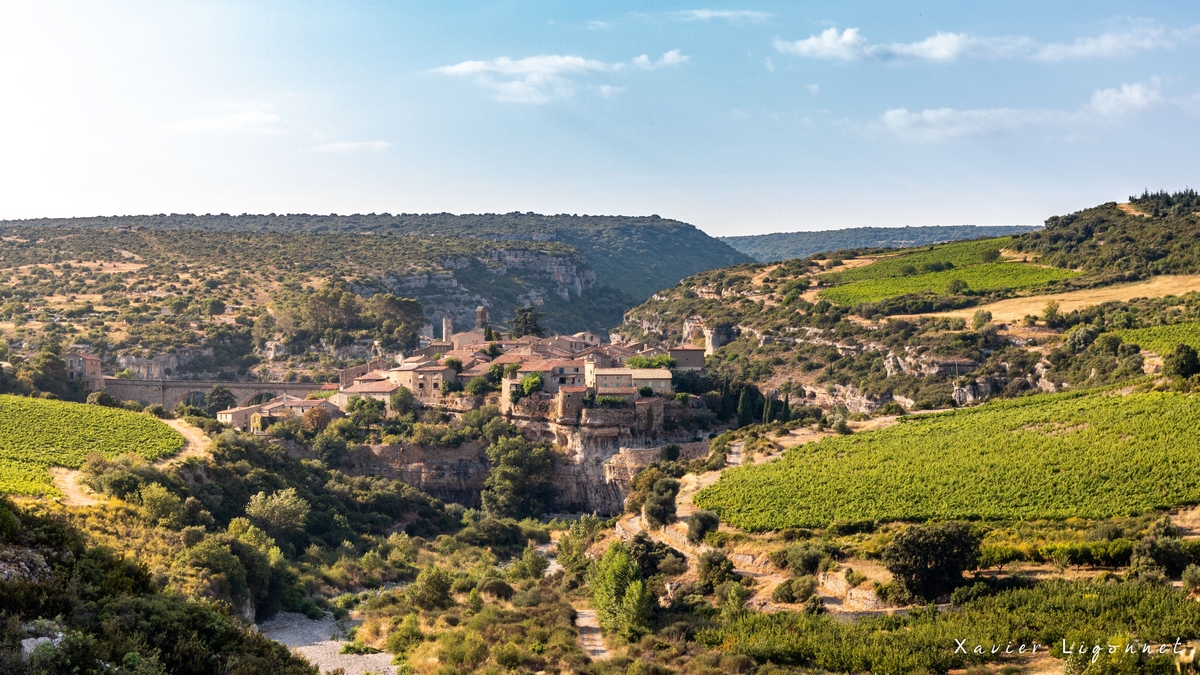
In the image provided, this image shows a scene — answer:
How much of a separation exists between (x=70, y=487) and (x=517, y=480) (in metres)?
26.9

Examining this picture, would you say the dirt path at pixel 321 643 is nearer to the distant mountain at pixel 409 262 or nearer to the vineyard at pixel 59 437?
the vineyard at pixel 59 437

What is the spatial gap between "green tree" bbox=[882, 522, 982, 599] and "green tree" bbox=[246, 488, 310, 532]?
99.8ft

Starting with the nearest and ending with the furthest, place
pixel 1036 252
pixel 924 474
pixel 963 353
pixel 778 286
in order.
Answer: pixel 924 474
pixel 963 353
pixel 1036 252
pixel 778 286

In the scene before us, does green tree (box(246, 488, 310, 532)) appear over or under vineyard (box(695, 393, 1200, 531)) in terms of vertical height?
under

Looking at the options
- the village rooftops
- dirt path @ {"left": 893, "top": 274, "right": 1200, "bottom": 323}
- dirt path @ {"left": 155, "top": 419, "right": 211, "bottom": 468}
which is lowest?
dirt path @ {"left": 155, "top": 419, "right": 211, "bottom": 468}

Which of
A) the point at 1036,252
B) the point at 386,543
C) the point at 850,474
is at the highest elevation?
the point at 1036,252

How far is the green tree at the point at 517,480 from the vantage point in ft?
223

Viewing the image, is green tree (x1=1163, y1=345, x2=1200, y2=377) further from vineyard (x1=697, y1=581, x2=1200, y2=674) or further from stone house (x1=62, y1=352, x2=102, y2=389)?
stone house (x1=62, y1=352, x2=102, y2=389)

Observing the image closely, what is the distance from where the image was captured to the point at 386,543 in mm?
58125

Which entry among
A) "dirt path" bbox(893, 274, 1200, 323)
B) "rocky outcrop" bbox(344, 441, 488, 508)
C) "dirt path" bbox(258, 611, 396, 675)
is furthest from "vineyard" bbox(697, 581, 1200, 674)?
"dirt path" bbox(893, 274, 1200, 323)

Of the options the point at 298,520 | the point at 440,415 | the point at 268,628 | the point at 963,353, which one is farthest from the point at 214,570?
the point at 963,353

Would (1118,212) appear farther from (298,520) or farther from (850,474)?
(298,520)

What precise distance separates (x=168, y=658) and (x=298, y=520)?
35.2m

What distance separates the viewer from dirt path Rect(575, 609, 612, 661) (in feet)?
116
